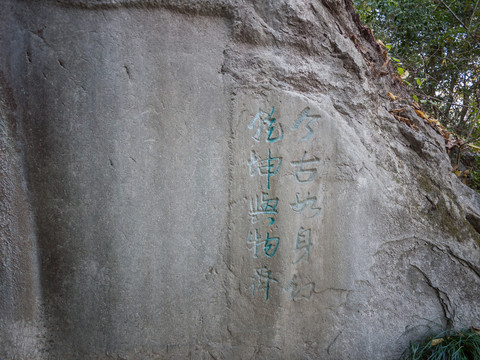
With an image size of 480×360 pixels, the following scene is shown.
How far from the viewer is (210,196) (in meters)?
2.01

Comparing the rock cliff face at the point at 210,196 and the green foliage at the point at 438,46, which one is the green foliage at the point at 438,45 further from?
the rock cliff face at the point at 210,196

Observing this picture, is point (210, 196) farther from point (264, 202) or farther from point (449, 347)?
point (449, 347)

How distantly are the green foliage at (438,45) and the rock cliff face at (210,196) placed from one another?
8.32 ft

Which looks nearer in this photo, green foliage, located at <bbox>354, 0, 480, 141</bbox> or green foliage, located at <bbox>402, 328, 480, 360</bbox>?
green foliage, located at <bbox>402, 328, 480, 360</bbox>

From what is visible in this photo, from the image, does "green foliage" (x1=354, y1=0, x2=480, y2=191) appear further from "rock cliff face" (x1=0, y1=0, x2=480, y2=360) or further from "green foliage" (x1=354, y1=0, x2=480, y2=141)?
"rock cliff face" (x1=0, y1=0, x2=480, y2=360)

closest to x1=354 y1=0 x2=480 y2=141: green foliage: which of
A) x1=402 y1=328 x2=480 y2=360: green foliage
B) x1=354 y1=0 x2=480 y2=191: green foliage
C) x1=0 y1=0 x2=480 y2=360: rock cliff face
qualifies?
x1=354 y1=0 x2=480 y2=191: green foliage

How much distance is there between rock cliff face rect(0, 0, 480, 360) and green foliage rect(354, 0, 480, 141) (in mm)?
2535

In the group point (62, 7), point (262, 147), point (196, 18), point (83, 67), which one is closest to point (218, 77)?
point (196, 18)

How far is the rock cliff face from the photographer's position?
183cm

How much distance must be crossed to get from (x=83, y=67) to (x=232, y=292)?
5.32 feet

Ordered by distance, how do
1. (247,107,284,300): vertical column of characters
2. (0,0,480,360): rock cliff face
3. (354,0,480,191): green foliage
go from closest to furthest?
1. (0,0,480,360): rock cliff face
2. (247,107,284,300): vertical column of characters
3. (354,0,480,191): green foliage

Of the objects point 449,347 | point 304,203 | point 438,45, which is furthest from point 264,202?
point 438,45

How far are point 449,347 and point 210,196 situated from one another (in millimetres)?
1945

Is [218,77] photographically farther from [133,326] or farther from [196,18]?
[133,326]
